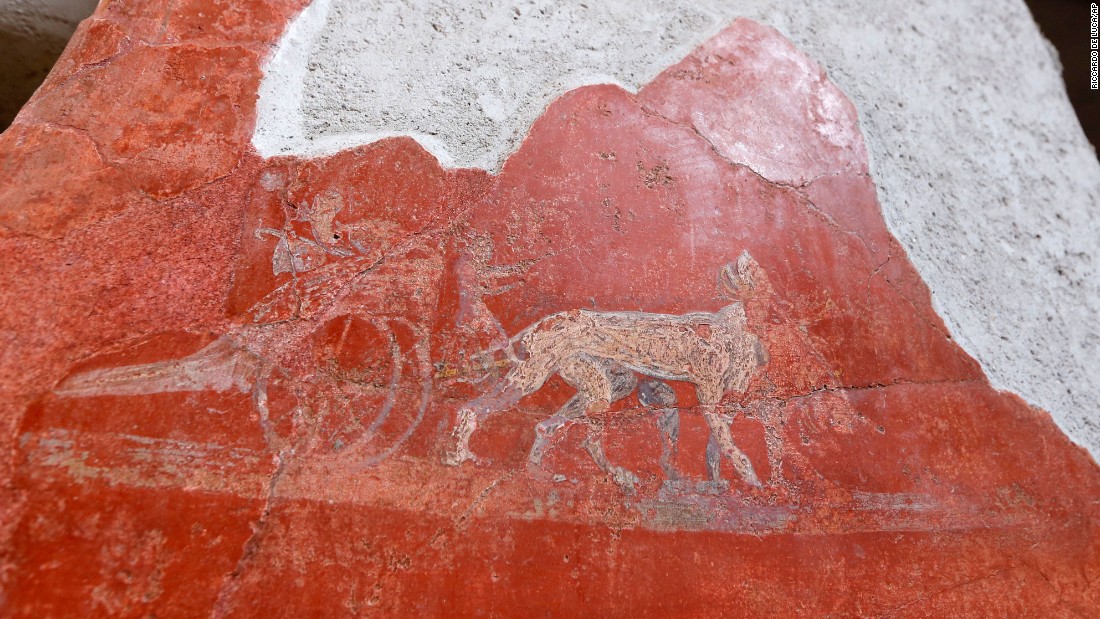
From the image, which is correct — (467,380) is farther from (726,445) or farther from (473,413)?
(726,445)

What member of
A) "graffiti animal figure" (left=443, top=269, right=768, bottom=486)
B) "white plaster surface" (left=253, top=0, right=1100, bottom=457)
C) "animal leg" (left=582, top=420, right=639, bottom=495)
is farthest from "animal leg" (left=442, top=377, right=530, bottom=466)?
"white plaster surface" (left=253, top=0, right=1100, bottom=457)

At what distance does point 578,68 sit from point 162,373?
1170mm

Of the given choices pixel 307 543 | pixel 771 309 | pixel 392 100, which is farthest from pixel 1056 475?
pixel 392 100

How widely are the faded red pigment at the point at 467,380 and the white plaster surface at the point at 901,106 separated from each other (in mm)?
91

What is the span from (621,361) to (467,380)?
340mm

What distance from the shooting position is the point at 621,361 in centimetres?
128

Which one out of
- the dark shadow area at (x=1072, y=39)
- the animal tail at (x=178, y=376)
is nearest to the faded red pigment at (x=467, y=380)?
the animal tail at (x=178, y=376)

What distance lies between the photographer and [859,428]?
141 centimetres

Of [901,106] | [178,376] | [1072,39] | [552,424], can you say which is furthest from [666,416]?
[1072,39]

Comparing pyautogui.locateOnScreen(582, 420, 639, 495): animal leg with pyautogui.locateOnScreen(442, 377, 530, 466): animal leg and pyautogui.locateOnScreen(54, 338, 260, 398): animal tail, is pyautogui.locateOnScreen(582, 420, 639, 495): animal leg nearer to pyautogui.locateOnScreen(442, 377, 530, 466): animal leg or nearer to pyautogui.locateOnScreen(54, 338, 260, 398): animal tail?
pyautogui.locateOnScreen(442, 377, 530, 466): animal leg

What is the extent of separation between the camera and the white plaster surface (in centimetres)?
137

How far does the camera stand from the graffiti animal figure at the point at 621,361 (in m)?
1.21

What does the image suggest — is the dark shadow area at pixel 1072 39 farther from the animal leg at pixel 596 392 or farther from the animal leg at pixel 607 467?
the animal leg at pixel 607 467

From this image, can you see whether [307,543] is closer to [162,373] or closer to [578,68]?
[162,373]
